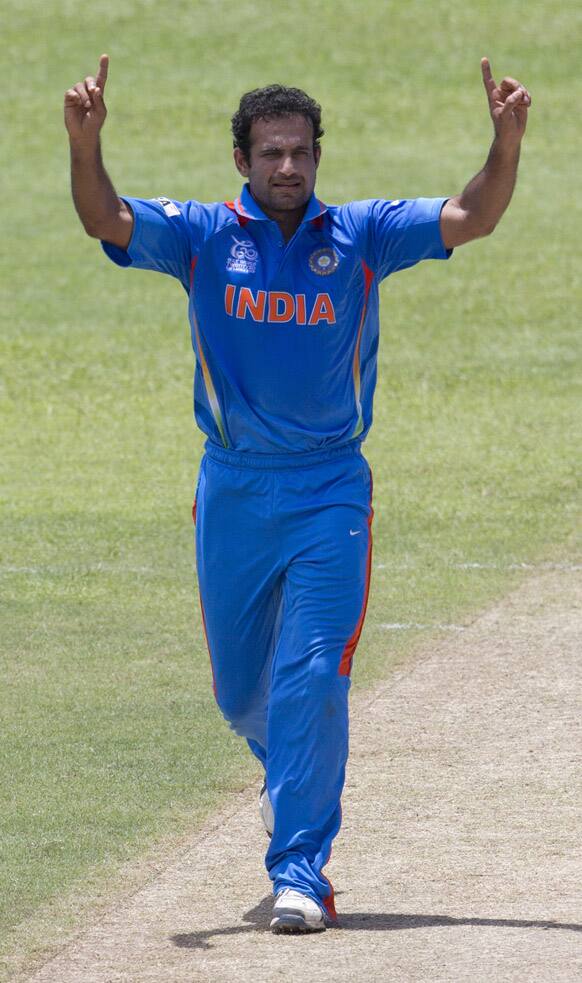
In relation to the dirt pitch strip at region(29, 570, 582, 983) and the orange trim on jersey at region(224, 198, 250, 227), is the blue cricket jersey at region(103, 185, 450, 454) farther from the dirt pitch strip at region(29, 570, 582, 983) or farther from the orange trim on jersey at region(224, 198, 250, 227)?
the dirt pitch strip at region(29, 570, 582, 983)

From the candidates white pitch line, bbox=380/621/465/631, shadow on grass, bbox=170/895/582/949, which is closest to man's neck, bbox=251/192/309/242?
shadow on grass, bbox=170/895/582/949

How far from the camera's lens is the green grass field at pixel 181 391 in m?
7.43

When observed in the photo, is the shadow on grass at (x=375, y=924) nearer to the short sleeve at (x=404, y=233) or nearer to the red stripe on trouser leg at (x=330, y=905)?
the red stripe on trouser leg at (x=330, y=905)

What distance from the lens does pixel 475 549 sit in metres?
11.3

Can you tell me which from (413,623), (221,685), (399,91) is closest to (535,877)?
(221,685)

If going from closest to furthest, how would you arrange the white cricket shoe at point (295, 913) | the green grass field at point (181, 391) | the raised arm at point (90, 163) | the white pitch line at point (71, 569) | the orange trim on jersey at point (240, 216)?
the white cricket shoe at point (295, 913) → the raised arm at point (90, 163) → the orange trim on jersey at point (240, 216) → the green grass field at point (181, 391) → the white pitch line at point (71, 569)

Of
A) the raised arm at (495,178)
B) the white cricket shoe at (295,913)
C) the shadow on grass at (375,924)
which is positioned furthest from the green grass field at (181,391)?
the raised arm at (495,178)

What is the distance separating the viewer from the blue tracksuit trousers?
570cm

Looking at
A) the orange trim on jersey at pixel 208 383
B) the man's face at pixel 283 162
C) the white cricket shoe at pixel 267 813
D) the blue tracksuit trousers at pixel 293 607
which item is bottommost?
the white cricket shoe at pixel 267 813

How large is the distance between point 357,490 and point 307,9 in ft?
87.1

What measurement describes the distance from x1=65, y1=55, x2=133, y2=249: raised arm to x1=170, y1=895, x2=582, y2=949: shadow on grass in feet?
6.95

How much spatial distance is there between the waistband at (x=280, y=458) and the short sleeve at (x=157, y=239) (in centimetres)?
62

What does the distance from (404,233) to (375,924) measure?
6.87ft

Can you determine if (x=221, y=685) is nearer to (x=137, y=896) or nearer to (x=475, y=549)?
(x=137, y=896)
